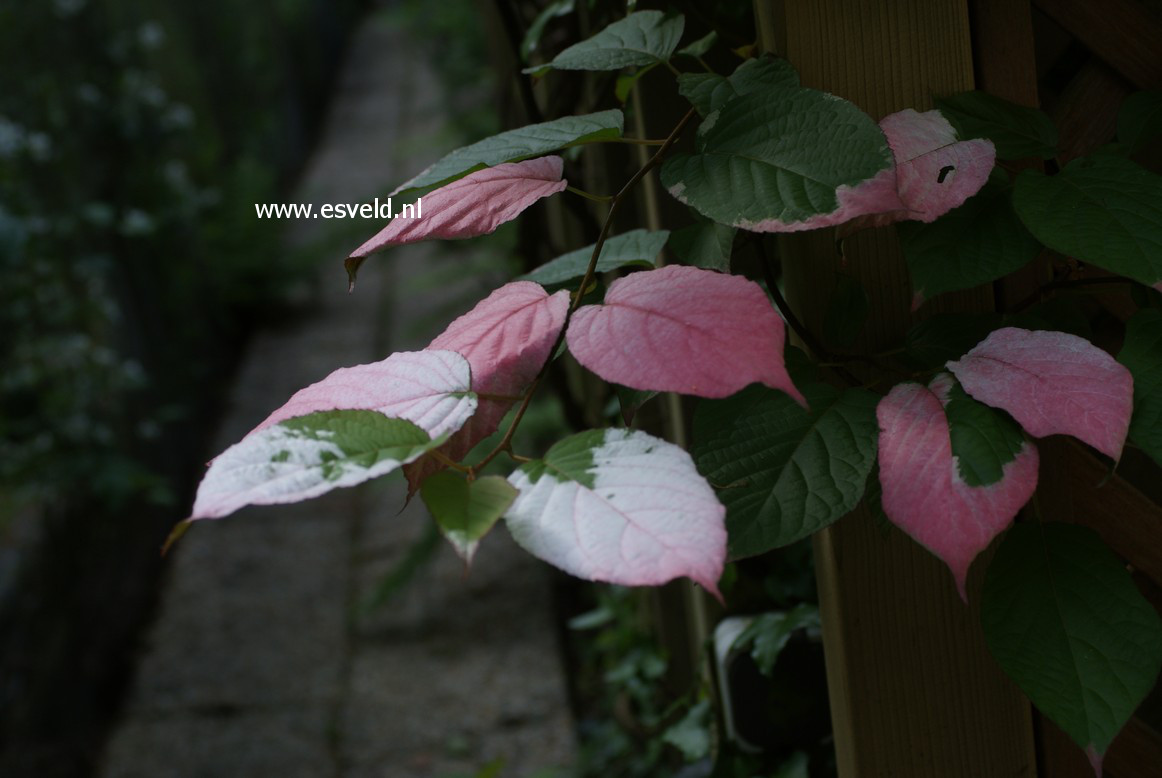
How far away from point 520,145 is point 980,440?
28cm

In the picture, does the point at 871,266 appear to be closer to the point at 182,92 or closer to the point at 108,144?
the point at 108,144

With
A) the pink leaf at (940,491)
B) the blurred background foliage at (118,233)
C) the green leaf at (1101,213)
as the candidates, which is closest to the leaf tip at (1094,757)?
the pink leaf at (940,491)

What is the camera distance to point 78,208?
2.81 meters

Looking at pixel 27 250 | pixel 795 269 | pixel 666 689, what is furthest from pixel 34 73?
pixel 795 269

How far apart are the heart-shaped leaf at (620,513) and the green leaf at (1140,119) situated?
1.15ft

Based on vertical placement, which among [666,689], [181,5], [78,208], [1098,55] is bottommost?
[666,689]

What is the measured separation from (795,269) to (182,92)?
3824 mm

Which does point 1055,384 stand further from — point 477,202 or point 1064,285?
point 477,202

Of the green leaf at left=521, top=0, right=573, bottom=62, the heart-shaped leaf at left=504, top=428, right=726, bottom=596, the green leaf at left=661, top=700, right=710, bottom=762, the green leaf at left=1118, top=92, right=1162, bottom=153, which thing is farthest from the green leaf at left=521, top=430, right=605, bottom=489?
the green leaf at left=661, top=700, right=710, bottom=762

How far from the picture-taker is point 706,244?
61 centimetres

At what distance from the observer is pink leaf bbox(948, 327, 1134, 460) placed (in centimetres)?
49

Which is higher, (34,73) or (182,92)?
(34,73)

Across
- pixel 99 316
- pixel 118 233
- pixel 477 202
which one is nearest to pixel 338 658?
pixel 99 316

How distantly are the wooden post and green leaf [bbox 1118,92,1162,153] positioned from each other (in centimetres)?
9
